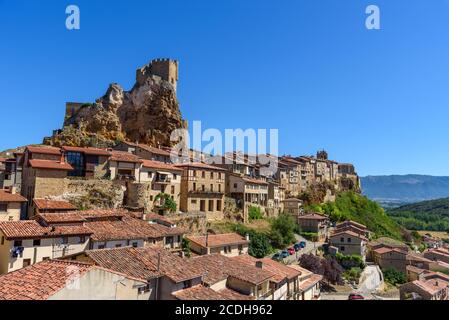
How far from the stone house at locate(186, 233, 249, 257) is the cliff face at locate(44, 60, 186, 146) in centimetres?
3250

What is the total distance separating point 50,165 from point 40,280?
20939mm

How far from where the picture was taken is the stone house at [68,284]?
534 inches

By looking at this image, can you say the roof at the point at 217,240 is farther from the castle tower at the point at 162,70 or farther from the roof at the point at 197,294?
the castle tower at the point at 162,70

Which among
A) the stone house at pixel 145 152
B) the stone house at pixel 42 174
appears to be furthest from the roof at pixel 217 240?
the stone house at pixel 145 152

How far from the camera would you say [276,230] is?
54312mm

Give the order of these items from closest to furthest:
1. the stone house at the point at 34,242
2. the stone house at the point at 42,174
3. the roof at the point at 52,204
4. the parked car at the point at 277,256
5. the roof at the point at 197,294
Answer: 1. the roof at the point at 197,294
2. the stone house at the point at 34,242
3. the roof at the point at 52,204
4. the stone house at the point at 42,174
5. the parked car at the point at 277,256

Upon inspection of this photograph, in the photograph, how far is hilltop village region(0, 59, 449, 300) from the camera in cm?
1767

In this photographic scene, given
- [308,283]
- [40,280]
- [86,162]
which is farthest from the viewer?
[86,162]

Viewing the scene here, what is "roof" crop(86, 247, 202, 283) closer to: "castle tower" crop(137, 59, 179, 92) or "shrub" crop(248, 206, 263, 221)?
"shrub" crop(248, 206, 263, 221)

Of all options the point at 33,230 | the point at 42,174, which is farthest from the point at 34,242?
the point at 42,174

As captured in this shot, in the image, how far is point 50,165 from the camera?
3319cm

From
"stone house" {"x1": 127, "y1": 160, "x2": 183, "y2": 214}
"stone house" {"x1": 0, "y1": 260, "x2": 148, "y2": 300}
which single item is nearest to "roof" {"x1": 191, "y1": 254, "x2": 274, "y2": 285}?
"stone house" {"x1": 0, "y1": 260, "x2": 148, "y2": 300}

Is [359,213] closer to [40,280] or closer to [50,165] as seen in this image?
[50,165]
